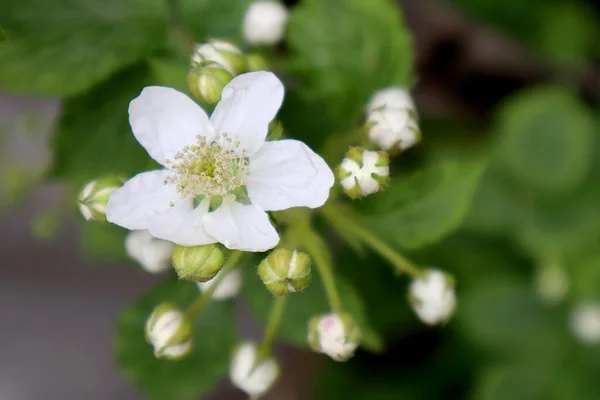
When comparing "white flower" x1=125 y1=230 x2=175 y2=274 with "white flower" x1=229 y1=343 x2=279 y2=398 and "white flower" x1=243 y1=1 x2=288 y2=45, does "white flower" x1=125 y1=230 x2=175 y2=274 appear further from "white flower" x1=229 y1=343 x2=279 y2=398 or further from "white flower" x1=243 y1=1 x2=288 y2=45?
"white flower" x1=243 y1=1 x2=288 y2=45

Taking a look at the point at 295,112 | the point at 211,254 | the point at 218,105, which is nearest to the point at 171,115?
the point at 218,105

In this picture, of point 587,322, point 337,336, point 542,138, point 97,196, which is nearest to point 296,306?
point 337,336

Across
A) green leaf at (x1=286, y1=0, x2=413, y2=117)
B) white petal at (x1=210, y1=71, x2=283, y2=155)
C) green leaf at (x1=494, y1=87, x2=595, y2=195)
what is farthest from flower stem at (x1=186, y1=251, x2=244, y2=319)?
green leaf at (x1=494, y1=87, x2=595, y2=195)

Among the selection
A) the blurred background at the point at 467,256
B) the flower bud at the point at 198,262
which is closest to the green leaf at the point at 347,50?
the flower bud at the point at 198,262

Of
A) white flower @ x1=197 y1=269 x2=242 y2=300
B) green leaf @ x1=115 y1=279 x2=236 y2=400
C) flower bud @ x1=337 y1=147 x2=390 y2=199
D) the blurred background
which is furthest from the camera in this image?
the blurred background

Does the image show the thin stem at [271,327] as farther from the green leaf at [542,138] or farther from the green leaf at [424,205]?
the green leaf at [542,138]

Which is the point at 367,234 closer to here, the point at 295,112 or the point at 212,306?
the point at 295,112

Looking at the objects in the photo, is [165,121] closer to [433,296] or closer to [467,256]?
[433,296]
